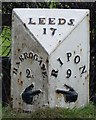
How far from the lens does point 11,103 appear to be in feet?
16.6

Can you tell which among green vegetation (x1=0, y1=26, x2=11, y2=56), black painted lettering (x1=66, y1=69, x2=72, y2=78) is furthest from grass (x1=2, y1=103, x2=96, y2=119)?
green vegetation (x1=0, y1=26, x2=11, y2=56)

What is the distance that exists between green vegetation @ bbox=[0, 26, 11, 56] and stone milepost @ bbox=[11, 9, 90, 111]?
90 centimetres

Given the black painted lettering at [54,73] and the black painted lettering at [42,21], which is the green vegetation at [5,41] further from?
the black painted lettering at [54,73]

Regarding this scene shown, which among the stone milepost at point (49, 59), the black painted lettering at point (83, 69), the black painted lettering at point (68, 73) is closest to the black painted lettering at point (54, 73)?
the stone milepost at point (49, 59)

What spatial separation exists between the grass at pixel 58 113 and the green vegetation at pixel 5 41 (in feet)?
3.71

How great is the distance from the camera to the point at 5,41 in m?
5.98

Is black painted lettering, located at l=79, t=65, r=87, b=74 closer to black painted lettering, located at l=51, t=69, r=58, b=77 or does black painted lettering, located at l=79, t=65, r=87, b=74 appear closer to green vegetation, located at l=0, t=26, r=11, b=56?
black painted lettering, located at l=51, t=69, r=58, b=77

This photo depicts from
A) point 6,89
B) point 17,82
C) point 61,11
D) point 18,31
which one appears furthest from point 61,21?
point 6,89

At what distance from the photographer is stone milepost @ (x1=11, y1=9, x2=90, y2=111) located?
476cm

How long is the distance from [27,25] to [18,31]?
119 mm

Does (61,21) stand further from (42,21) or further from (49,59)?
(49,59)

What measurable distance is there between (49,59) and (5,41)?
1390 mm

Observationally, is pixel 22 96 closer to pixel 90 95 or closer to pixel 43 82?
pixel 43 82

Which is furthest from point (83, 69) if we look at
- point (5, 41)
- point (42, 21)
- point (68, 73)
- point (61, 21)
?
point (5, 41)
